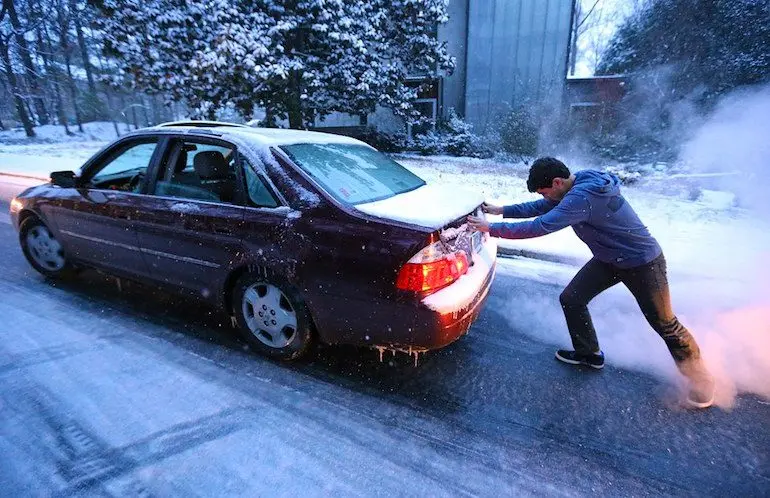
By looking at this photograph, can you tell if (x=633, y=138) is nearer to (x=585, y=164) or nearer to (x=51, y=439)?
(x=585, y=164)

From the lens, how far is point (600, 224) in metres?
2.63

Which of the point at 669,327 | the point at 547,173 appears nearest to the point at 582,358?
the point at 669,327

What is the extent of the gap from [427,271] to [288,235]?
932 millimetres

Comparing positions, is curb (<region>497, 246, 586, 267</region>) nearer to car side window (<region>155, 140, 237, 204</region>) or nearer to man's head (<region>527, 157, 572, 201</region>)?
man's head (<region>527, 157, 572, 201</region>)

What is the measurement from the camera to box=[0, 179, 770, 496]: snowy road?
210cm

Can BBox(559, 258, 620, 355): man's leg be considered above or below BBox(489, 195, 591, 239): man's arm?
below

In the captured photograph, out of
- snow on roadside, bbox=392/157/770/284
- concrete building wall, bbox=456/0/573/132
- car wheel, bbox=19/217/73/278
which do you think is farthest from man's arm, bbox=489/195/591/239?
concrete building wall, bbox=456/0/573/132

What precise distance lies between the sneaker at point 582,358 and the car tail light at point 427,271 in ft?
4.10

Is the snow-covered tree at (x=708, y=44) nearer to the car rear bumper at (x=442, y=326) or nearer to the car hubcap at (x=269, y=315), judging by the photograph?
the car rear bumper at (x=442, y=326)

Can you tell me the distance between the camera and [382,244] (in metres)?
2.51

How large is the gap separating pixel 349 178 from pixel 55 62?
129 feet

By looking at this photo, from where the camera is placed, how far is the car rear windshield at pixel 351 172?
2913 mm

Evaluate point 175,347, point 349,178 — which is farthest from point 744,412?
point 175,347

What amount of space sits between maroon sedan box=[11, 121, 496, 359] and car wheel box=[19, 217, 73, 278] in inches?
15.1
